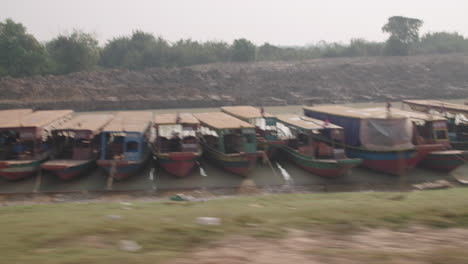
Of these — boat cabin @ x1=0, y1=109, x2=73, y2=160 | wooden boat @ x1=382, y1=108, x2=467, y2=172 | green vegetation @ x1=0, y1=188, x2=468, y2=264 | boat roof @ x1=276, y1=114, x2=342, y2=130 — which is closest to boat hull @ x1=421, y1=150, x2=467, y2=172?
wooden boat @ x1=382, y1=108, x2=467, y2=172

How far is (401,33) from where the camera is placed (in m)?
58.8

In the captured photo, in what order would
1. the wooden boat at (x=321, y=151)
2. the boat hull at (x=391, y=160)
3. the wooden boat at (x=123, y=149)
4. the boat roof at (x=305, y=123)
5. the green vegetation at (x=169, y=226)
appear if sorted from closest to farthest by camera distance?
the green vegetation at (x=169, y=226) → the wooden boat at (x=123, y=149) → the wooden boat at (x=321, y=151) → the boat hull at (x=391, y=160) → the boat roof at (x=305, y=123)

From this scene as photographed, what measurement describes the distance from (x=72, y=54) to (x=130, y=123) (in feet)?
116

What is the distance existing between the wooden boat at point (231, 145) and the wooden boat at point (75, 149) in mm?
4281

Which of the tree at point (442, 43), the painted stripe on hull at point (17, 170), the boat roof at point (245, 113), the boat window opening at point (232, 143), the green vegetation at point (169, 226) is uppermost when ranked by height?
the tree at point (442, 43)

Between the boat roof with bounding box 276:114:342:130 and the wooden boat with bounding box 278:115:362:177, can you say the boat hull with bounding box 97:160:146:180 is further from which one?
the boat roof with bounding box 276:114:342:130

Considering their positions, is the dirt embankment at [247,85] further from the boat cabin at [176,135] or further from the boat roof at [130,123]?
the boat cabin at [176,135]

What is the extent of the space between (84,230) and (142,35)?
185 ft

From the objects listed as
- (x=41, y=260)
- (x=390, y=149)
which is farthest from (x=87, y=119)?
(x=41, y=260)

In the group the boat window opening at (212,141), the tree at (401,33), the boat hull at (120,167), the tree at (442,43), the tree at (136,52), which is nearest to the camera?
the boat hull at (120,167)

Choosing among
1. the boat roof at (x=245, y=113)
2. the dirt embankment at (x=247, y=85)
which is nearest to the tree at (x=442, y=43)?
the dirt embankment at (x=247, y=85)

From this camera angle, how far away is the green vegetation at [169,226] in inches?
186

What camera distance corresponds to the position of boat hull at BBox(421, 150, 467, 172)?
14633mm

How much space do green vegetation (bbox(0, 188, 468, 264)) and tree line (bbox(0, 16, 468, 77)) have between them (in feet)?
142
